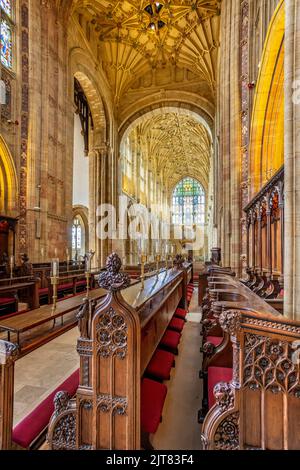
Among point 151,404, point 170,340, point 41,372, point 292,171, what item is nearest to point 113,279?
point 151,404

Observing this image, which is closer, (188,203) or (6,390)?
(6,390)

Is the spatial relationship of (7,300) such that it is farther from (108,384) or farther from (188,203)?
(188,203)

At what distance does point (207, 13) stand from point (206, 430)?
59.3ft

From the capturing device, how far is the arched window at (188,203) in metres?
39.8

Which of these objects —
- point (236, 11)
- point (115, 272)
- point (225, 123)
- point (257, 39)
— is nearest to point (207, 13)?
point (236, 11)

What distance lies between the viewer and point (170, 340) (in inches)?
143

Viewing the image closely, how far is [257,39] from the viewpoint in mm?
6621

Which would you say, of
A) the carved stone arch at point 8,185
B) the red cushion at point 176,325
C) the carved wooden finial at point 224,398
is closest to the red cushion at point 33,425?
the carved wooden finial at point 224,398

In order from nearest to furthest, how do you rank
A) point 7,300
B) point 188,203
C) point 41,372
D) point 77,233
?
point 41,372 < point 7,300 < point 77,233 < point 188,203

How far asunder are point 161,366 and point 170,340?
2.77 feet

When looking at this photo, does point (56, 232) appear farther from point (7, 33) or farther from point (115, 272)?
point (115, 272)

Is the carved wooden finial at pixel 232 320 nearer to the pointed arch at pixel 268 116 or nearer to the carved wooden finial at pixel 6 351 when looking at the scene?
the carved wooden finial at pixel 6 351

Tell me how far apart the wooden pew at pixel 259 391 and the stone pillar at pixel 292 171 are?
1.05 metres
